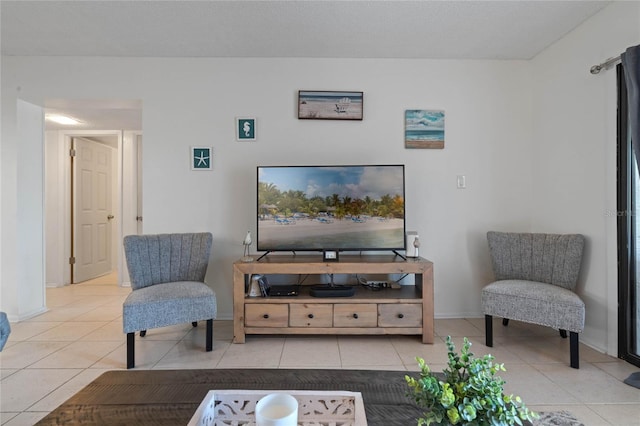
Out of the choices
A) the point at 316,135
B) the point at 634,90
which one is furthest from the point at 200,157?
the point at 634,90

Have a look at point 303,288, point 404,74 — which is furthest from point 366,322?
point 404,74

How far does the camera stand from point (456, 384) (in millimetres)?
672

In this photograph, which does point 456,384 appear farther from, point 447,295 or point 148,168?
point 148,168

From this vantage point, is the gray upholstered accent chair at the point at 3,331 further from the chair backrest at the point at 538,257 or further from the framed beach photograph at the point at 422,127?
the chair backrest at the point at 538,257

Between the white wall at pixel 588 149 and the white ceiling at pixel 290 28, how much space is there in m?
0.21

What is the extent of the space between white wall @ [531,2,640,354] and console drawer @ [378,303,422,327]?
1.25 metres

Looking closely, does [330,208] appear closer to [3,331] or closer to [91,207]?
[3,331]

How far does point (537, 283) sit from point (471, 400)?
212 centimetres

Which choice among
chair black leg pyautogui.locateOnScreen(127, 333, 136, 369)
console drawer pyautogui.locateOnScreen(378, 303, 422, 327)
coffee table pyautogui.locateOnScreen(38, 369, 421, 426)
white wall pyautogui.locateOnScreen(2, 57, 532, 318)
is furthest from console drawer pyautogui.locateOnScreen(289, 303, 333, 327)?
coffee table pyautogui.locateOnScreen(38, 369, 421, 426)

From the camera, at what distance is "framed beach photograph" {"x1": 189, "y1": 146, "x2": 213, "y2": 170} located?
2.83 meters

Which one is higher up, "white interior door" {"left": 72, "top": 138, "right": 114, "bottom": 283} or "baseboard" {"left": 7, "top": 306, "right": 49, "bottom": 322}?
"white interior door" {"left": 72, "top": 138, "right": 114, "bottom": 283}

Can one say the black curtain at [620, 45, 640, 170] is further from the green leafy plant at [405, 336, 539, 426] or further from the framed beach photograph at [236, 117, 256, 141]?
the framed beach photograph at [236, 117, 256, 141]

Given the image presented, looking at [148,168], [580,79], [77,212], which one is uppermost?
[580,79]

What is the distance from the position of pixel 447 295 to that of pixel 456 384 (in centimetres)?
243
